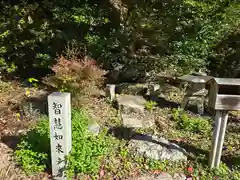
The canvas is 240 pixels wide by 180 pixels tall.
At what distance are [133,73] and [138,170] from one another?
9.64 ft

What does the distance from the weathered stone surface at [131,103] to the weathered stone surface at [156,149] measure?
1.08m

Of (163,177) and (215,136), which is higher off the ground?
(215,136)

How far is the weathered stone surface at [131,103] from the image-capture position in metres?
4.86

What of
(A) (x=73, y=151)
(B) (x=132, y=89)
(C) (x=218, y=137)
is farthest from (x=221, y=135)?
(B) (x=132, y=89)

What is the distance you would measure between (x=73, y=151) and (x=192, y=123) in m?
2.13

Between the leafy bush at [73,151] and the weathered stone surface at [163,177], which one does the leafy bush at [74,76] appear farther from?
the weathered stone surface at [163,177]

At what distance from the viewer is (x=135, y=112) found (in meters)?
4.82

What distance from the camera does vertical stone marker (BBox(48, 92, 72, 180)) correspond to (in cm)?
288

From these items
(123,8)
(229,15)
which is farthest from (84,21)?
(229,15)

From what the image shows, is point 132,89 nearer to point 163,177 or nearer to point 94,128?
point 94,128

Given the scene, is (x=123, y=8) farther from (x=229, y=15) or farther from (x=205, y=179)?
(x=205, y=179)

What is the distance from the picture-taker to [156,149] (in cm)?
356

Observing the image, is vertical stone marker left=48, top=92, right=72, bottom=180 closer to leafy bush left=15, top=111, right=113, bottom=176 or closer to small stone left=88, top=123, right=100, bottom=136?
leafy bush left=15, top=111, right=113, bottom=176

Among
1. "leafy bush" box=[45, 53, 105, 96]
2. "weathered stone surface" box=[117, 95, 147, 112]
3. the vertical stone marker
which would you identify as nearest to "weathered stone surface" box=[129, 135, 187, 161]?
the vertical stone marker
